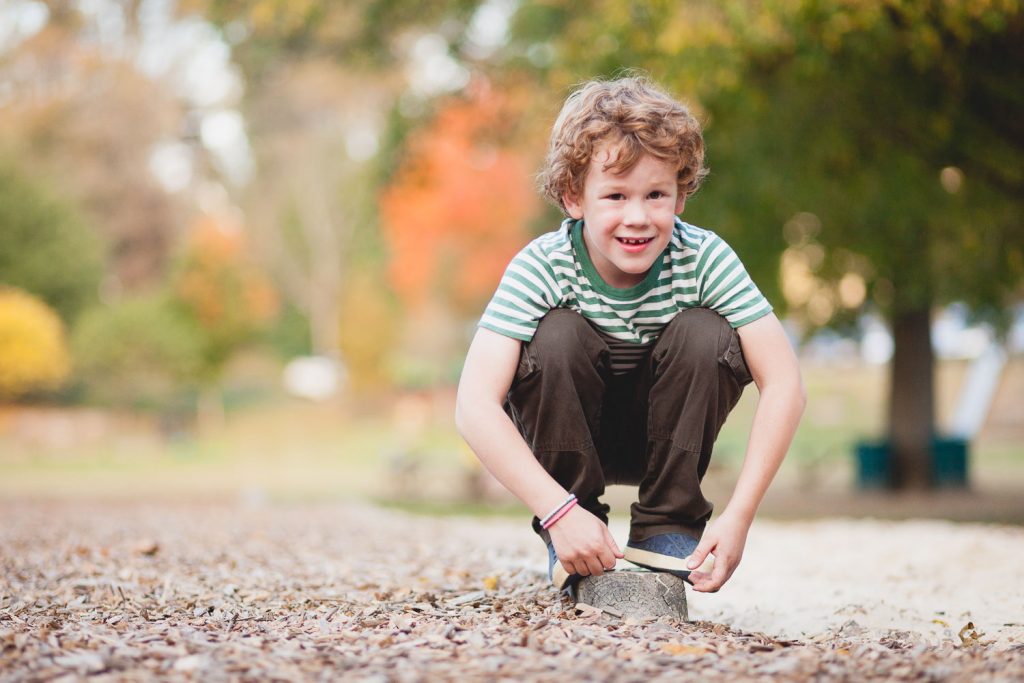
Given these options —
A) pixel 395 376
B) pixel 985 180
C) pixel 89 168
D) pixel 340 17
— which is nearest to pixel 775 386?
pixel 985 180

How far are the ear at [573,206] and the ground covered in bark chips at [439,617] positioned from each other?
106 centimetres

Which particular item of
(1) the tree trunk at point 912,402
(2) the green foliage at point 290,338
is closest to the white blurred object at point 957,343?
(1) the tree trunk at point 912,402

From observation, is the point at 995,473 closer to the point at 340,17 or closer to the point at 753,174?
the point at 753,174

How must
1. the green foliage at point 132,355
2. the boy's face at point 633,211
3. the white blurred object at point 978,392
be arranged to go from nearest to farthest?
the boy's face at point 633,211 → the white blurred object at point 978,392 → the green foliage at point 132,355

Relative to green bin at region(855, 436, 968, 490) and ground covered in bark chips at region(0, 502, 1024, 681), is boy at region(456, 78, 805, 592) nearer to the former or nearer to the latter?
ground covered in bark chips at region(0, 502, 1024, 681)

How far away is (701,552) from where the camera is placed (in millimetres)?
2596

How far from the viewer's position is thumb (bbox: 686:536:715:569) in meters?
2.59

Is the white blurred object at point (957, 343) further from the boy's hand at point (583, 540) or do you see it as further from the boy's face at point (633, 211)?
the boy's hand at point (583, 540)

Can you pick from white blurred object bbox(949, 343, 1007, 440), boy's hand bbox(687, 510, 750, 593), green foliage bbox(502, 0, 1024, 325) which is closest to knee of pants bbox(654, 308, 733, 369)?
boy's hand bbox(687, 510, 750, 593)

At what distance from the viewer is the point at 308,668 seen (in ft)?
6.72

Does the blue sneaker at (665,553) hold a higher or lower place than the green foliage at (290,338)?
lower

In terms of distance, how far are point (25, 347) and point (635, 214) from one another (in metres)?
22.4

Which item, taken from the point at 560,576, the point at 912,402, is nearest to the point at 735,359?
the point at 560,576

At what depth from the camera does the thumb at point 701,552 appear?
8.51 feet
